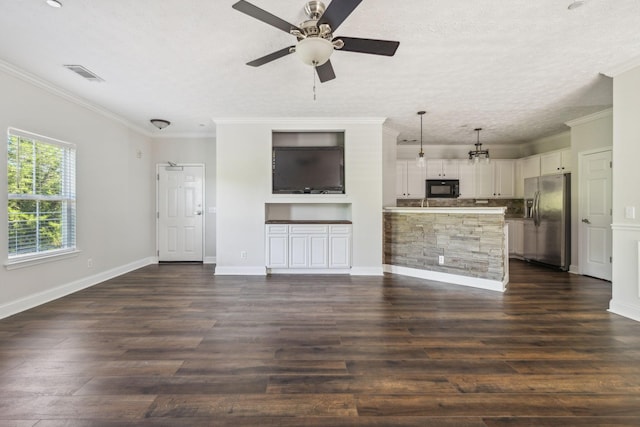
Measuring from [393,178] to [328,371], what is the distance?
4.33 meters

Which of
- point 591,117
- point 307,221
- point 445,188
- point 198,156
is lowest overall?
point 307,221

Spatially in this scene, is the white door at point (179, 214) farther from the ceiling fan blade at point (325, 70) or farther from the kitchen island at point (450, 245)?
the ceiling fan blade at point (325, 70)

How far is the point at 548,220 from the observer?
17.1 ft

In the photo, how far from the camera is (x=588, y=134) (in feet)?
15.1

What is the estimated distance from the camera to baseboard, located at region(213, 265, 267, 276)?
15.4ft

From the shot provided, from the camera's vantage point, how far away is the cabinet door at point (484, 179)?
6320mm

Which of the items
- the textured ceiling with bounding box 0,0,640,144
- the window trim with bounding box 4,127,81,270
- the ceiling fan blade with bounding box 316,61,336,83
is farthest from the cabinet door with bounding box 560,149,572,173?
the window trim with bounding box 4,127,81,270

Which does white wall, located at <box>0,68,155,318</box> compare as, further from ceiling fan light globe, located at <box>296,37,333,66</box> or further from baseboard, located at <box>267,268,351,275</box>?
ceiling fan light globe, located at <box>296,37,333,66</box>

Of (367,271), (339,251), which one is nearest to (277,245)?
(339,251)

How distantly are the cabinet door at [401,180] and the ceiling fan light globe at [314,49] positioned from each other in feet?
15.2

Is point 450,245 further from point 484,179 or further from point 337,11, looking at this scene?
point 337,11

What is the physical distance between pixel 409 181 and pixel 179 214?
5.03 meters

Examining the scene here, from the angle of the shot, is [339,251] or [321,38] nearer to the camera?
[321,38]

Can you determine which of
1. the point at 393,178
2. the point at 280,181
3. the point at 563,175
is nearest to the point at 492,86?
the point at 393,178
